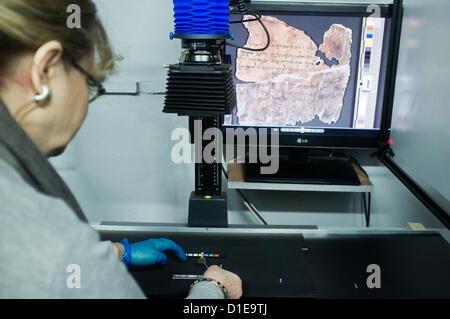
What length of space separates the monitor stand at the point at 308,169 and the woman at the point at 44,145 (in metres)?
0.87

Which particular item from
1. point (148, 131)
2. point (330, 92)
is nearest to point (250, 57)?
point (330, 92)

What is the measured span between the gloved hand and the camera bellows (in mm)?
342

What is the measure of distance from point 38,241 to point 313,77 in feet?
3.54

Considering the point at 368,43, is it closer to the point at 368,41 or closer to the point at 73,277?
the point at 368,41

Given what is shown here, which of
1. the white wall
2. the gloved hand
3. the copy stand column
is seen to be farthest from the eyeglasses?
the white wall

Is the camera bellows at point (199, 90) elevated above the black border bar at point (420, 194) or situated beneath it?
elevated above

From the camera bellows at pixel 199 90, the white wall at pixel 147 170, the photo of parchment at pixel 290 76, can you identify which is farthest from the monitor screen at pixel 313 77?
the camera bellows at pixel 199 90

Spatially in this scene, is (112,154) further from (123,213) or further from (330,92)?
(330,92)

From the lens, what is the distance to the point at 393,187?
1.56 metres

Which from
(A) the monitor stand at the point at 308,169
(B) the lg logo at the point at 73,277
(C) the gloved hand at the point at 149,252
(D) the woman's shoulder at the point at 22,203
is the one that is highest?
(D) the woman's shoulder at the point at 22,203

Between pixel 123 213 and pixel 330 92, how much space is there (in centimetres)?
94

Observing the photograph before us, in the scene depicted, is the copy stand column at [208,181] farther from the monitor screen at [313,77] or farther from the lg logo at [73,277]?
the lg logo at [73,277]

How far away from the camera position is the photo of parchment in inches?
54.1

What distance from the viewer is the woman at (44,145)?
20.2 inches
